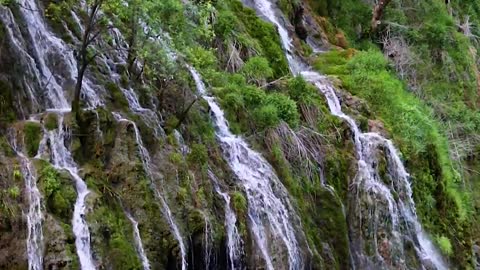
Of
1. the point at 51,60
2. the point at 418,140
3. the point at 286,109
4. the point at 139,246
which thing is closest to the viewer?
the point at 139,246

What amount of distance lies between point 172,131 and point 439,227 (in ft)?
21.8

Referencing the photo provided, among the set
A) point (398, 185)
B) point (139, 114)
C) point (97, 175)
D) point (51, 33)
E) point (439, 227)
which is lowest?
point (439, 227)

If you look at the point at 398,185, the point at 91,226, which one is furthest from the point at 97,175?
the point at 398,185

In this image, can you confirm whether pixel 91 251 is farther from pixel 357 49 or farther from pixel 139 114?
pixel 357 49

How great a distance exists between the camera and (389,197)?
12297mm

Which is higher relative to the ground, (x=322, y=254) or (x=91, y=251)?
(x=91, y=251)

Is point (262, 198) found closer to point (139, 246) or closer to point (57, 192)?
point (139, 246)

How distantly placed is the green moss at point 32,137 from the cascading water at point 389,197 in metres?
5.73

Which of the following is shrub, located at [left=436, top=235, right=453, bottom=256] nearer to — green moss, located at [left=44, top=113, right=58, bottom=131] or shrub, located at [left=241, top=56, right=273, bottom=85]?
shrub, located at [left=241, top=56, right=273, bottom=85]

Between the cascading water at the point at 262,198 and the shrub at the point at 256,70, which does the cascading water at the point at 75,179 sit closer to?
the cascading water at the point at 262,198

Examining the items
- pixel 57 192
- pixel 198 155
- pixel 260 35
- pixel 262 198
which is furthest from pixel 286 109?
pixel 57 192

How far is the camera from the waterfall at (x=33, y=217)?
7414 millimetres

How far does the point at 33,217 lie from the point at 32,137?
1.29m

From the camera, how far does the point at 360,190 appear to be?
39.7 feet
